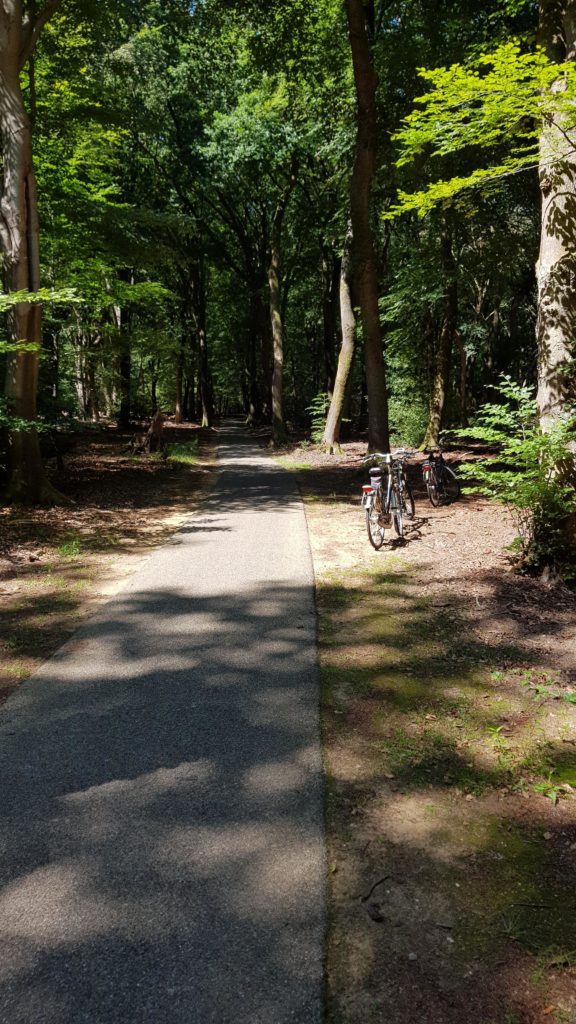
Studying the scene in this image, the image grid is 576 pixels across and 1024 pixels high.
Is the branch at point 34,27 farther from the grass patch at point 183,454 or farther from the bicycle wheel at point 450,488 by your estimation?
the bicycle wheel at point 450,488

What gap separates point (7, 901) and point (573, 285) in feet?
22.5

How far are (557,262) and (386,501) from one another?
3916mm

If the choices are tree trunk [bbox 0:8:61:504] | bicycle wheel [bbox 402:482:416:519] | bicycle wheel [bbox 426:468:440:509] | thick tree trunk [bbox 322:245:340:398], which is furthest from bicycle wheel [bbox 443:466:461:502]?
thick tree trunk [bbox 322:245:340:398]

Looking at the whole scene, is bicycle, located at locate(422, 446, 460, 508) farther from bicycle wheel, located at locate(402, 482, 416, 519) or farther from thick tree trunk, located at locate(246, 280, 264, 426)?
thick tree trunk, located at locate(246, 280, 264, 426)

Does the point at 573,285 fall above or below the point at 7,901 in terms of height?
above

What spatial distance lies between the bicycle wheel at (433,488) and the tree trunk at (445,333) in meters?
4.70

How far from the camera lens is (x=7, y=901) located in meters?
2.36

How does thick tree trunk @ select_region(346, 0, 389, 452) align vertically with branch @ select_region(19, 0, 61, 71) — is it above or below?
below

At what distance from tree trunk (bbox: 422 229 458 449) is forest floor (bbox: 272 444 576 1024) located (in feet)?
35.6

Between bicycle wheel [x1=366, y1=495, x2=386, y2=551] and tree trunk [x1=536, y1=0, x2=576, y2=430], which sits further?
bicycle wheel [x1=366, y1=495, x2=386, y2=551]

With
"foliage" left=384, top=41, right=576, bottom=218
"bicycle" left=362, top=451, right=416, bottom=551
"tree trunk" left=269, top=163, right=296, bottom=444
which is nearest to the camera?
"foliage" left=384, top=41, right=576, bottom=218

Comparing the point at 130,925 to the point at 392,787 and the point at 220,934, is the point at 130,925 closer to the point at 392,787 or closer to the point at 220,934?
the point at 220,934

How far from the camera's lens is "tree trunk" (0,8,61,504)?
9.20 meters

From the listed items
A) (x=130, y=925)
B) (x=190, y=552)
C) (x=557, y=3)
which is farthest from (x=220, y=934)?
(x=557, y=3)
